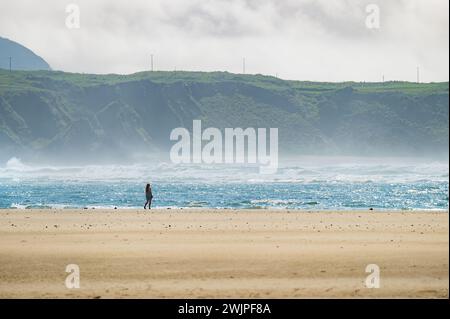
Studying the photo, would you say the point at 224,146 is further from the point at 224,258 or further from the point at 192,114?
the point at 224,258

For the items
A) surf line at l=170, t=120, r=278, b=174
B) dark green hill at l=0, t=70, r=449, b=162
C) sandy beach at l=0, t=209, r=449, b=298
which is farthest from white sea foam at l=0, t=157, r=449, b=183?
sandy beach at l=0, t=209, r=449, b=298

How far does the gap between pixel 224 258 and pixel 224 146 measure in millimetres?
143926

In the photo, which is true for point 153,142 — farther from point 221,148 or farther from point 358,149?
point 358,149

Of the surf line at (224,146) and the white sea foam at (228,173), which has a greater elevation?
the surf line at (224,146)

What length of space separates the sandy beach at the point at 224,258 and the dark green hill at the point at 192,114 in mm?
127304

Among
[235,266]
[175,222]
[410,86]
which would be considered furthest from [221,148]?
[235,266]

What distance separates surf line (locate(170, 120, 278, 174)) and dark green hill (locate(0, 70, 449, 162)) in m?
2.23

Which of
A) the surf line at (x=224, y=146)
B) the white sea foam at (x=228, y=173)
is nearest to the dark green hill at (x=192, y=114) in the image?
the surf line at (x=224, y=146)

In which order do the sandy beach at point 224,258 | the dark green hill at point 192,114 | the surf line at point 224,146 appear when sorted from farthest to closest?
the dark green hill at point 192,114 < the surf line at point 224,146 < the sandy beach at point 224,258

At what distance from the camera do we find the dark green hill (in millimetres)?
153750

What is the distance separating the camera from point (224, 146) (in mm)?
160125

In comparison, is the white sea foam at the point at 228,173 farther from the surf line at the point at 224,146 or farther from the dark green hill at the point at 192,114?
the dark green hill at the point at 192,114

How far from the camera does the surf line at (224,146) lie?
13900cm
